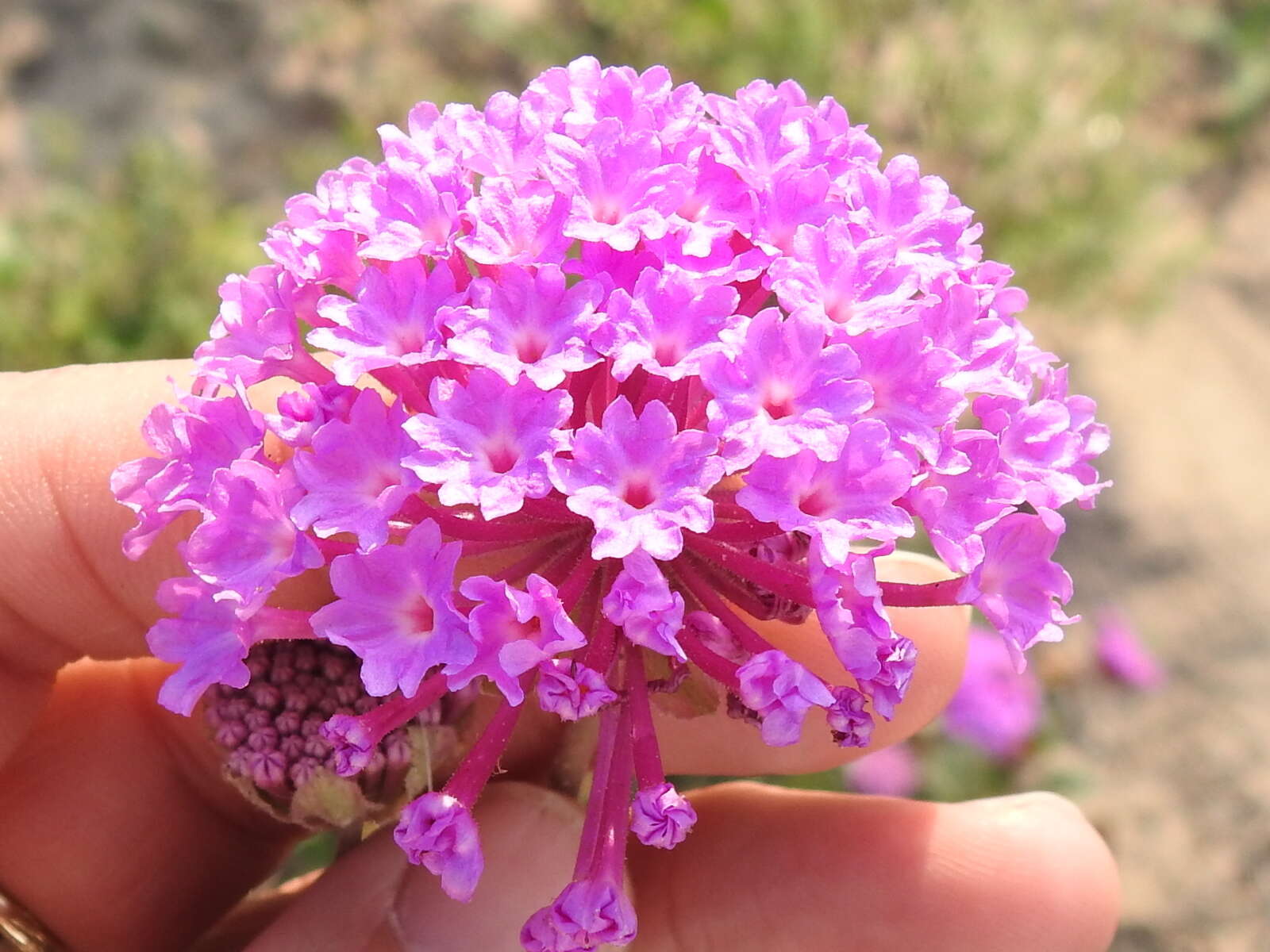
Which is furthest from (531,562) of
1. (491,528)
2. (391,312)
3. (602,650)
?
(391,312)

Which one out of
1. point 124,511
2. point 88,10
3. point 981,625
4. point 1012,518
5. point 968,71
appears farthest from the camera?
point 88,10

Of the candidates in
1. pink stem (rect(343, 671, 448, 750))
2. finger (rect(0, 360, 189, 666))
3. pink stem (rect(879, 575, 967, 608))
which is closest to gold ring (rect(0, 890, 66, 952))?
finger (rect(0, 360, 189, 666))

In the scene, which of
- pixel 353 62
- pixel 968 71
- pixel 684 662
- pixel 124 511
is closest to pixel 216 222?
pixel 353 62

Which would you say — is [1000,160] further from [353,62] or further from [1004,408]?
[1004,408]

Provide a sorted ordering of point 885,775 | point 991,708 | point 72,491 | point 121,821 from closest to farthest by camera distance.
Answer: point 72,491 < point 121,821 < point 991,708 < point 885,775

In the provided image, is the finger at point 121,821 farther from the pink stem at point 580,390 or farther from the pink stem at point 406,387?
the pink stem at point 580,390

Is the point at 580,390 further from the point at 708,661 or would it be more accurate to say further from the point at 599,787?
the point at 599,787

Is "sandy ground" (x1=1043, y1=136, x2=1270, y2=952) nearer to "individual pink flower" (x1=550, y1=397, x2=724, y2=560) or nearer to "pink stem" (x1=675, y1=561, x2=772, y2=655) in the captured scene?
"pink stem" (x1=675, y1=561, x2=772, y2=655)
